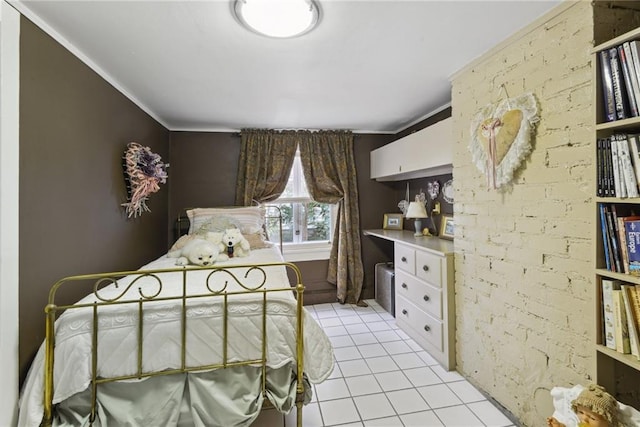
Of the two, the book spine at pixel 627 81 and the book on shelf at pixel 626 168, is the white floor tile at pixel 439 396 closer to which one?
the book on shelf at pixel 626 168

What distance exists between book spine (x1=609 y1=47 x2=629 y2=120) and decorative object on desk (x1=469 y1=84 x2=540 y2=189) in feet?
1.17

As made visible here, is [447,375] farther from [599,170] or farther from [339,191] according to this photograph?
[339,191]

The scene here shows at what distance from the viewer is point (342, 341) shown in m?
2.84

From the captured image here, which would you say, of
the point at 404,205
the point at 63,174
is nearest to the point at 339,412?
the point at 63,174

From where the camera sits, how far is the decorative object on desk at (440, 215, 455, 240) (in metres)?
2.95

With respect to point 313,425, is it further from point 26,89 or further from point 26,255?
point 26,89

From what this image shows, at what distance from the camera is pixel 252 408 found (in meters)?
1.56

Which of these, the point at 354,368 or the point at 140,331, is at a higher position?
the point at 140,331

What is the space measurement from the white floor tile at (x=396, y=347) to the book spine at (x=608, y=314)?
158 cm

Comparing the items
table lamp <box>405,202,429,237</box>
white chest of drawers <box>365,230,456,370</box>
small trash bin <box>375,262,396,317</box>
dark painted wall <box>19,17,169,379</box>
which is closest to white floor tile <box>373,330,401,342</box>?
white chest of drawers <box>365,230,456,370</box>

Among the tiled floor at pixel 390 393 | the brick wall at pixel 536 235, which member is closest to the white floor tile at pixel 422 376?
the tiled floor at pixel 390 393

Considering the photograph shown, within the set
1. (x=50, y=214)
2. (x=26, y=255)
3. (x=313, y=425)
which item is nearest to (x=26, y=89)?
(x=50, y=214)

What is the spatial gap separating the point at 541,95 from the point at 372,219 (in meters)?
2.68

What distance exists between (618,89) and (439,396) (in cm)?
194
